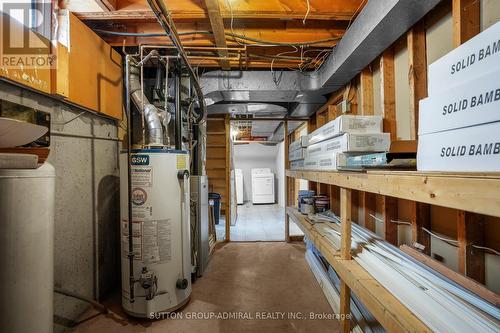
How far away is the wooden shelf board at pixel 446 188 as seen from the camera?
1.65ft

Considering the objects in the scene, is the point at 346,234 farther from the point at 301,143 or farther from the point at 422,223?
the point at 301,143

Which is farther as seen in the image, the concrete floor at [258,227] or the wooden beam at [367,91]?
the concrete floor at [258,227]

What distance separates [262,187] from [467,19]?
20.7 ft

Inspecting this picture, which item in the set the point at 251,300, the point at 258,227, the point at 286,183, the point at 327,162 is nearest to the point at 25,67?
the point at 327,162

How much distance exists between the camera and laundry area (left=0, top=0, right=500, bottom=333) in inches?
32.6

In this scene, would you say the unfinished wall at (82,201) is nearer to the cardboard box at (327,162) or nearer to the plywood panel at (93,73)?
the plywood panel at (93,73)

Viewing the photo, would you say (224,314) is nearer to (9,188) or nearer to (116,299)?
(116,299)

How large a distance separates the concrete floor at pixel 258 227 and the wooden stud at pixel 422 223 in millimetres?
2344

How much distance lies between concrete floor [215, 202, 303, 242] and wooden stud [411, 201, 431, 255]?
2.34 m

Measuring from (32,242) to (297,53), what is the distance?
7.92 ft

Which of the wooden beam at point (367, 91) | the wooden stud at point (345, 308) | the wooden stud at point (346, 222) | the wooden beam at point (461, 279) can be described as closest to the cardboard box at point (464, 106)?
the wooden stud at point (346, 222)

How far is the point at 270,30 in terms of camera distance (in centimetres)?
198

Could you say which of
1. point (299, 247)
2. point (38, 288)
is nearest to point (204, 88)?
point (38, 288)

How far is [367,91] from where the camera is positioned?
200 cm
